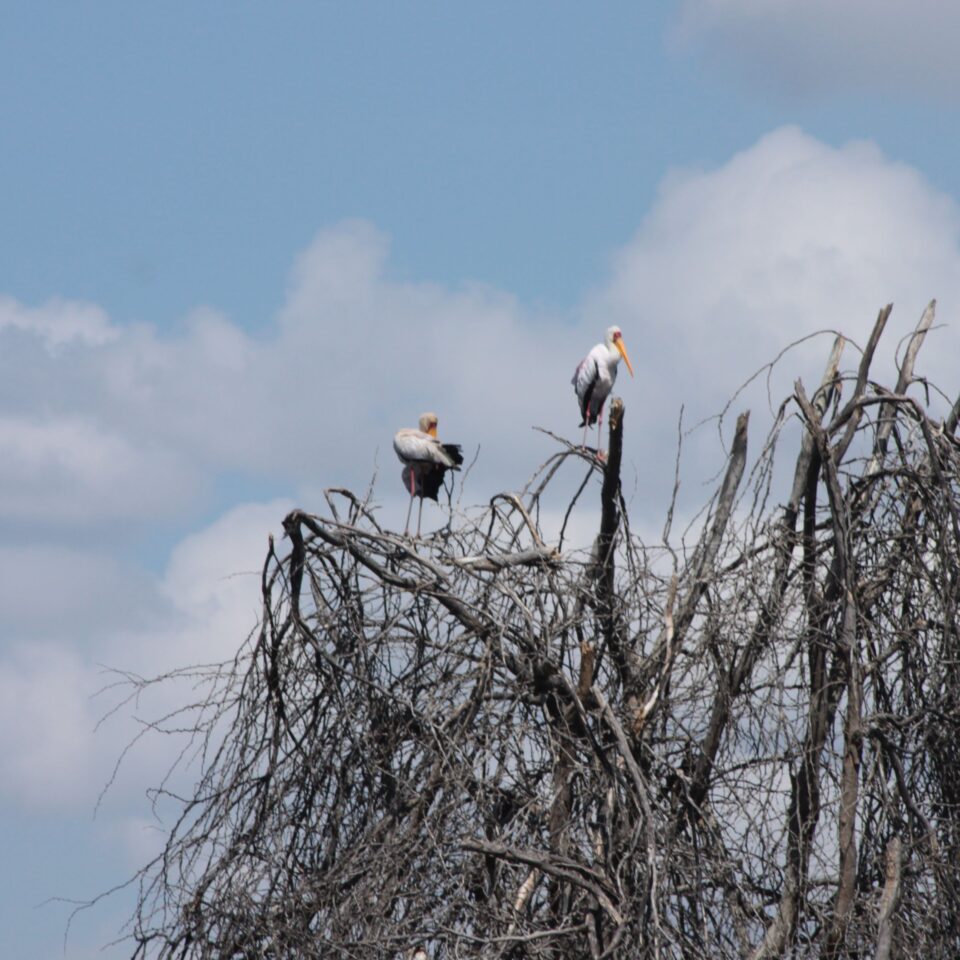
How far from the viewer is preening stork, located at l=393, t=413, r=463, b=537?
13.8m

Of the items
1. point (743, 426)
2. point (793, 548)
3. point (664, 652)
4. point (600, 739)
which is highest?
point (743, 426)

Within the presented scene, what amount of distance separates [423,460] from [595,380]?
7.77 feet

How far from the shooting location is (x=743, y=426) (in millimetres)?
8922

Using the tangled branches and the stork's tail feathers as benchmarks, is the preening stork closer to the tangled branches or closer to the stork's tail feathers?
the stork's tail feathers

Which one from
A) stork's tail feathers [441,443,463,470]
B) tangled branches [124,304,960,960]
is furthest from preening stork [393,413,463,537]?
tangled branches [124,304,960,960]

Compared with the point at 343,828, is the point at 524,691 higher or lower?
higher

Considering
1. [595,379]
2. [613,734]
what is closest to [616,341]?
[595,379]

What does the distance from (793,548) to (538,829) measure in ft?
6.64

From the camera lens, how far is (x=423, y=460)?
13.9 m

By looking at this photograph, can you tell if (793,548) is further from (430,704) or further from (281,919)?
(281,919)

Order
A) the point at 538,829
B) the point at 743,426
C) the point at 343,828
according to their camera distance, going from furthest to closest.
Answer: the point at 743,426 < the point at 343,828 < the point at 538,829

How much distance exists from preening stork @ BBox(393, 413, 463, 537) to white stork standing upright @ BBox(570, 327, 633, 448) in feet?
6.18

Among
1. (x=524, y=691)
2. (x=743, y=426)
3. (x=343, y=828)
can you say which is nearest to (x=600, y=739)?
(x=524, y=691)

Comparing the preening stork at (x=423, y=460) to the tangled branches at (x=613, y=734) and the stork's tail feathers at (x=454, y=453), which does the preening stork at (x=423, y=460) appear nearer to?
the stork's tail feathers at (x=454, y=453)
